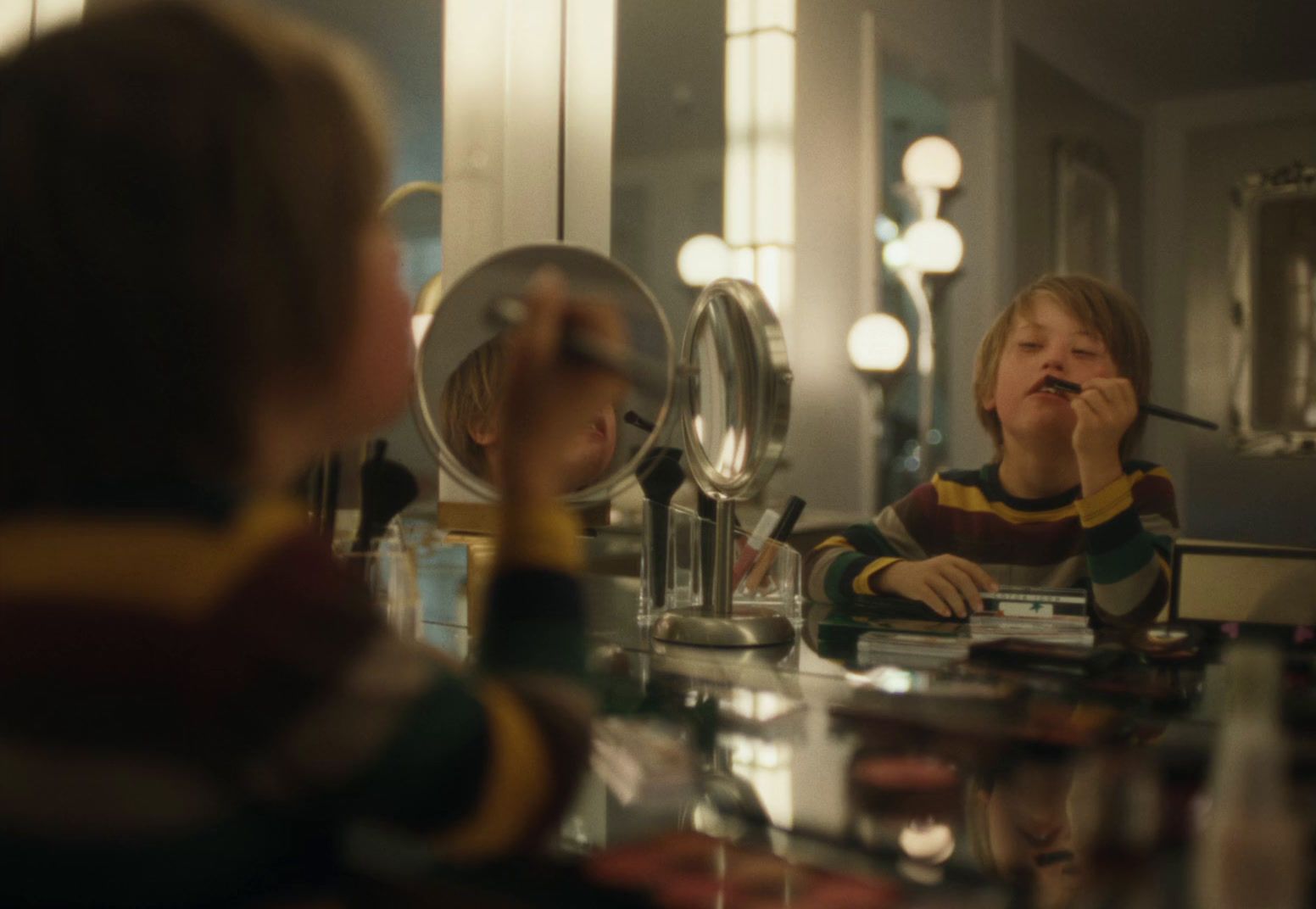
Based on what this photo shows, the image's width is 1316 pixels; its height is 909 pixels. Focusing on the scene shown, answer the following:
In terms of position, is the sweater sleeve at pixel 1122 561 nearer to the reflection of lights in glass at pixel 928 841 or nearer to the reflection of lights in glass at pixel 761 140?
the reflection of lights in glass at pixel 928 841

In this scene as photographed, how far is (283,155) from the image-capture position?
347mm

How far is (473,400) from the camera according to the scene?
657 millimetres

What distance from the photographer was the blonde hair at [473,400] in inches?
25.2

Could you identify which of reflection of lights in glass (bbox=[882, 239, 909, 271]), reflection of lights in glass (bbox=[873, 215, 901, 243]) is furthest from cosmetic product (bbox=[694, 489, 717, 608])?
reflection of lights in glass (bbox=[873, 215, 901, 243])

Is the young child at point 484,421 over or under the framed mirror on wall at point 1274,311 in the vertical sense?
under

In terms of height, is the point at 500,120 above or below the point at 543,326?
above

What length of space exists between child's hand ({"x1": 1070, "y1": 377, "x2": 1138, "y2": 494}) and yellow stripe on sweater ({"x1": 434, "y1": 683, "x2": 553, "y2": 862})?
70cm

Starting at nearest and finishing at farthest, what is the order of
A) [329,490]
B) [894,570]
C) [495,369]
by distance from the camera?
[495,369]
[329,490]
[894,570]

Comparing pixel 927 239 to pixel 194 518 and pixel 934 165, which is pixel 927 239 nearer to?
pixel 934 165

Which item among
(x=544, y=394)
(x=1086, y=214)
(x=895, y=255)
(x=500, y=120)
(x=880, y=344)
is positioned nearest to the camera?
(x=544, y=394)

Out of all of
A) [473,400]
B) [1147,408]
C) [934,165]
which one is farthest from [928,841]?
[934,165]

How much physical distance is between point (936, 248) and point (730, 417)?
1.11m

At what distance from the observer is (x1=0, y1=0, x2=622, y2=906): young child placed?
0.32 meters

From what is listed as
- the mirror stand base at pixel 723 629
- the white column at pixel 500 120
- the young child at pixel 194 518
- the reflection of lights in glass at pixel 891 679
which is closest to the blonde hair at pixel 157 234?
the young child at pixel 194 518
